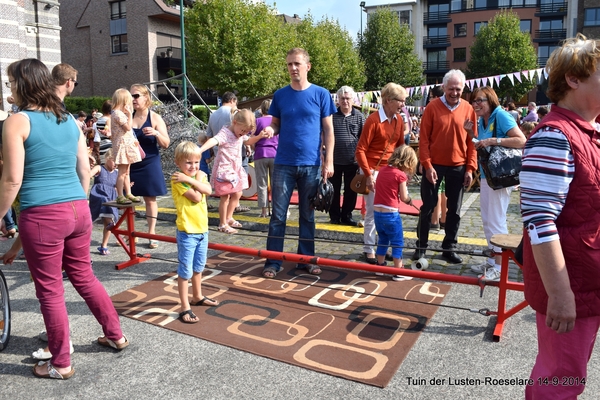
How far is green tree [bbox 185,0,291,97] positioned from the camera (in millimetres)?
30516

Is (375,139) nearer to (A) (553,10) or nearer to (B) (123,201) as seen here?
(B) (123,201)

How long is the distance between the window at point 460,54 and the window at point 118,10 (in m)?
42.5

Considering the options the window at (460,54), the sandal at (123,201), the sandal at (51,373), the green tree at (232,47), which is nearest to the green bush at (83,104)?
the green tree at (232,47)

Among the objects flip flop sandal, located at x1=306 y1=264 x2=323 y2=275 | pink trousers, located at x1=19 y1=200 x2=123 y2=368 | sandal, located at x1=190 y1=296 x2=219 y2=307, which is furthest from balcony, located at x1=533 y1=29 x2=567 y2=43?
pink trousers, located at x1=19 y1=200 x2=123 y2=368

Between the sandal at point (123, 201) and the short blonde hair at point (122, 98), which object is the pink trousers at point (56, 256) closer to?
the sandal at point (123, 201)

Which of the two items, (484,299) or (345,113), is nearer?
(484,299)

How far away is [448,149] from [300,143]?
1.63 meters

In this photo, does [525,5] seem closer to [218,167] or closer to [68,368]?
[218,167]

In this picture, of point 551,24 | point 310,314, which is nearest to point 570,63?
point 310,314

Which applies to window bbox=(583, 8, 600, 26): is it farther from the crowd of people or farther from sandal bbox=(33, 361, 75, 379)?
sandal bbox=(33, 361, 75, 379)

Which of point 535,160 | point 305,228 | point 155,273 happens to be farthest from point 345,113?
point 535,160

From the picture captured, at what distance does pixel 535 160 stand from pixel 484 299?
293 centimetres

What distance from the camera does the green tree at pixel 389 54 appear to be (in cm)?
4884

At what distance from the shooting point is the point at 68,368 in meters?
3.29
